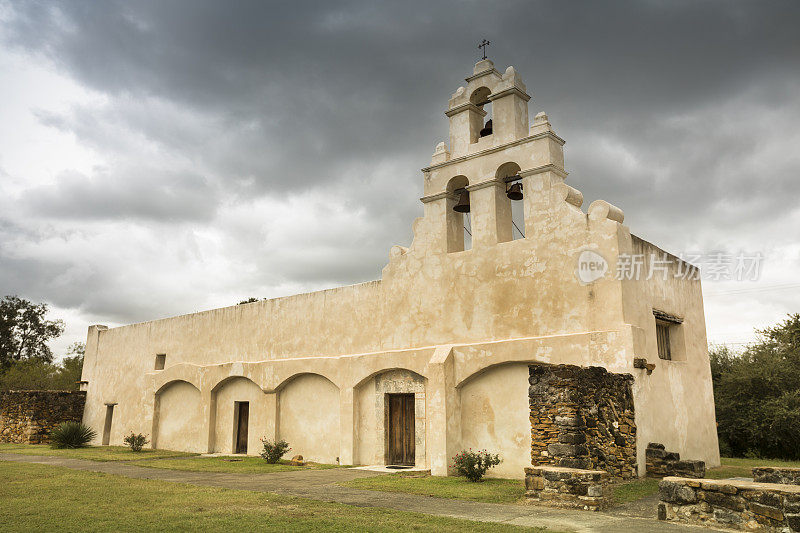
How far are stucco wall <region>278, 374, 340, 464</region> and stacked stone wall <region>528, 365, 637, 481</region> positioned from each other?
23.7ft

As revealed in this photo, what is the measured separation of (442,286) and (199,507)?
A: 27.0ft

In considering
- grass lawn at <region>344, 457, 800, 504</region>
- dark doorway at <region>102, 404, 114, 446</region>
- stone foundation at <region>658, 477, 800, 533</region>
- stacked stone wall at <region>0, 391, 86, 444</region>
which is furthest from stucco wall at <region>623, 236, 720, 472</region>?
stacked stone wall at <region>0, 391, 86, 444</region>

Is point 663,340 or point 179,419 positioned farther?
point 179,419

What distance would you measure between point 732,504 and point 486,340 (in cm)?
712

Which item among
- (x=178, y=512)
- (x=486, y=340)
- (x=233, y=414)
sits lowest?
(x=178, y=512)

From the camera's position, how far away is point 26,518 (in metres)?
7.53

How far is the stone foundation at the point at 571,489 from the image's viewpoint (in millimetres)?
8344

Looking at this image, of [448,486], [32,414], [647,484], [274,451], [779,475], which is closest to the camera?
[779,475]

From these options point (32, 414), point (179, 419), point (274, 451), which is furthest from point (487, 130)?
point (32, 414)

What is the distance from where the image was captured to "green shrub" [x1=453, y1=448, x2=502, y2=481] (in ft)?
38.9

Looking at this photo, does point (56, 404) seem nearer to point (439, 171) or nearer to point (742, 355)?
point (439, 171)

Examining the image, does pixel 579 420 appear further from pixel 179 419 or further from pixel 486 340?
pixel 179 419

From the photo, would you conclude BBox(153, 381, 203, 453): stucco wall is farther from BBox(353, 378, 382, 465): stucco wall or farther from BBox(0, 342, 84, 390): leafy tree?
BBox(0, 342, 84, 390): leafy tree

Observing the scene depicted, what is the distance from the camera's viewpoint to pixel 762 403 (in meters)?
18.2
